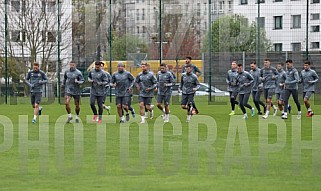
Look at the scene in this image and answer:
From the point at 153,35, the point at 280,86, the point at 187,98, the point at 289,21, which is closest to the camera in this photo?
the point at 187,98

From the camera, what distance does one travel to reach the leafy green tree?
Result: 50.6 meters

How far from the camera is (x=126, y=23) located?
197ft

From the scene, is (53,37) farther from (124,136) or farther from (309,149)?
(309,149)

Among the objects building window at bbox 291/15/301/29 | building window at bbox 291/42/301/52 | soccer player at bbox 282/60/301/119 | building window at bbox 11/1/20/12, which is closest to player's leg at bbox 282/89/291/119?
soccer player at bbox 282/60/301/119

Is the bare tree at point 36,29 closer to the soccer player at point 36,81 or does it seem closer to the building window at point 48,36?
the building window at point 48,36

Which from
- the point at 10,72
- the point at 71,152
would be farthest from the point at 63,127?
the point at 10,72

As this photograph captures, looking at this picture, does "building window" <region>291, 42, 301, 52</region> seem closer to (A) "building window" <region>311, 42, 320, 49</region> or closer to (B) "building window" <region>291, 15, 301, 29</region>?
(B) "building window" <region>291, 15, 301, 29</region>

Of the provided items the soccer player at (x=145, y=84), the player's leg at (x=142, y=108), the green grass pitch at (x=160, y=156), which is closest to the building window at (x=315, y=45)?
the soccer player at (x=145, y=84)

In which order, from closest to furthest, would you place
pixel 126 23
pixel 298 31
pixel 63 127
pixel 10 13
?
pixel 63 127
pixel 298 31
pixel 10 13
pixel 126 23

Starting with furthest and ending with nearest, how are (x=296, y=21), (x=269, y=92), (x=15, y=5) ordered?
(x=15, y=5) < (x=296, y=21) < (x=269, y=92)

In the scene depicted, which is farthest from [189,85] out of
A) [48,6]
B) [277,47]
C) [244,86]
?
[48,6]

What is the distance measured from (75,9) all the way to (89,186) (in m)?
51.2

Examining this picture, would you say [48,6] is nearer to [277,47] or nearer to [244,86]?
[277,47]

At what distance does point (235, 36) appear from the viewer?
182 feet
